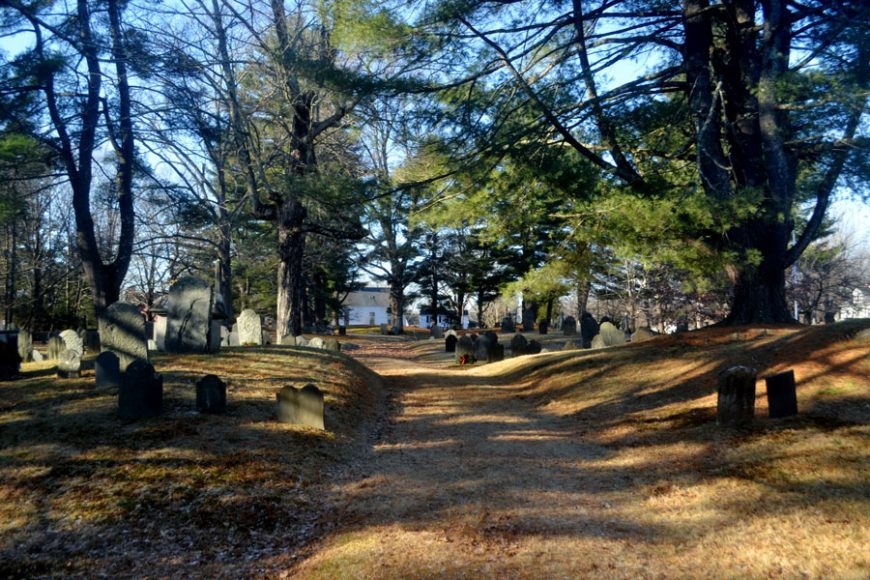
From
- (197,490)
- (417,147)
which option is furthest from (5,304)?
(197,490)

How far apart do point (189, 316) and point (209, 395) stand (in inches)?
196

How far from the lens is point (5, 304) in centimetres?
2912

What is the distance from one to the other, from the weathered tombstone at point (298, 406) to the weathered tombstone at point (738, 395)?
5149mm

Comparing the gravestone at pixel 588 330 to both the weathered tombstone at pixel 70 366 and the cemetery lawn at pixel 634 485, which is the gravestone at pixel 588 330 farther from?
the weathered tombstone at pixel 70 366

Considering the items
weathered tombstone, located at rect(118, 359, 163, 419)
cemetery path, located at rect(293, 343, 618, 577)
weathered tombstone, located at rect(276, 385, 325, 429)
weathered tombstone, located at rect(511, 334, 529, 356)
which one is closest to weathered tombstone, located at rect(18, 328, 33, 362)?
weathered tombstone, located at rect(118, 359, 163, 419)

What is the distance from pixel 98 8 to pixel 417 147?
944 centimetres

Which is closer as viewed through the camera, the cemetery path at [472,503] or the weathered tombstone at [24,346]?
the cemetery path at [472,503]

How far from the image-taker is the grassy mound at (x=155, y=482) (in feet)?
13.9

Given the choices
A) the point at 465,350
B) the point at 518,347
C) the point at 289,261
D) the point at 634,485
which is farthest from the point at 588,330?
the point at 634,485

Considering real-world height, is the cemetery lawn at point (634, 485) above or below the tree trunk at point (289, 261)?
below

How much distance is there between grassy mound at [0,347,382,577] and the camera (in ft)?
13.9

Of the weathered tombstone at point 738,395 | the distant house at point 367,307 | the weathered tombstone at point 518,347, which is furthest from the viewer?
the distant house at point 367,307

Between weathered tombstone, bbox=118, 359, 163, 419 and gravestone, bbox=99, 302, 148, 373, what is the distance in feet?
8.95

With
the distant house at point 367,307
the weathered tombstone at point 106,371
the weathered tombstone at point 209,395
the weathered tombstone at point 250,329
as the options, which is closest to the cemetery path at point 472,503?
the weathered tombstone at point 209,395
